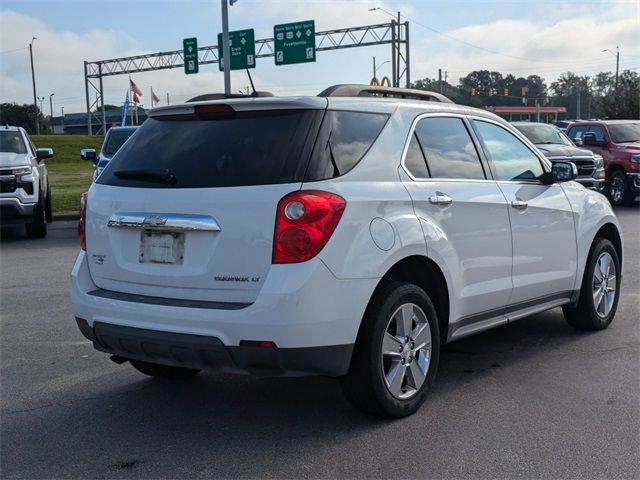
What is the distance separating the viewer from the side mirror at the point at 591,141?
1906 centimetres

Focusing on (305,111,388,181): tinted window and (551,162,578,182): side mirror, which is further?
(551,162,578,182): side mirror

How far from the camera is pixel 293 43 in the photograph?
1419 inches

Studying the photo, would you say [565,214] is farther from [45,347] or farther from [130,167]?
[45,347]

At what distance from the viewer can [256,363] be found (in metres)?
3.83

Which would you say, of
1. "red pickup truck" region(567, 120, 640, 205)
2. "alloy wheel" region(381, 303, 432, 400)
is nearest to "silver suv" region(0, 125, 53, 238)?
"alloy wheel" region(381, 303, 432, 400)

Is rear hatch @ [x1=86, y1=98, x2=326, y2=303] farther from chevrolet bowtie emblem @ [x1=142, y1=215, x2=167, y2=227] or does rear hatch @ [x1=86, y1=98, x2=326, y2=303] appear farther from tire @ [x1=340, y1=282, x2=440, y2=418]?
tire @ [x1=340, y1=282, x2=440, y2=418]

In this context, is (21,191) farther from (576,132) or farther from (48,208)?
(576,132)

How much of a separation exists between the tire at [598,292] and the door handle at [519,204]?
113cm

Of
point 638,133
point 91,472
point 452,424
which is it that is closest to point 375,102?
point 452,424

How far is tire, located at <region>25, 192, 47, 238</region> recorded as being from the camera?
13.1 meters

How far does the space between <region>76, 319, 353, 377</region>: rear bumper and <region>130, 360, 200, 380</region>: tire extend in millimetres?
931

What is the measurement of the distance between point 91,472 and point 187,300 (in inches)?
37.2

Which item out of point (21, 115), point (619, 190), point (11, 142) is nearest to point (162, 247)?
point (11, 142)

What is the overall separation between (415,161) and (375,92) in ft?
1.95
